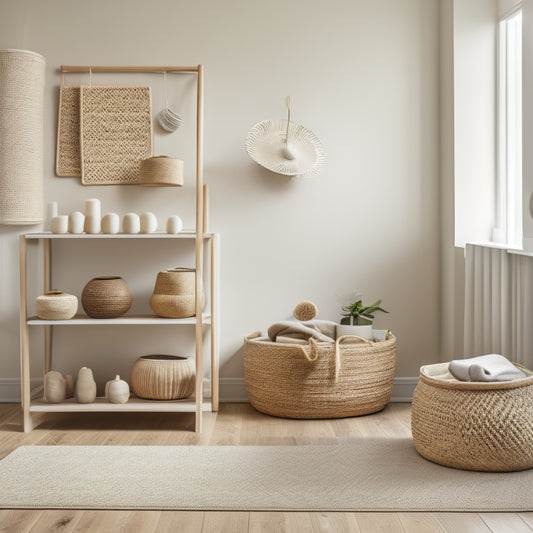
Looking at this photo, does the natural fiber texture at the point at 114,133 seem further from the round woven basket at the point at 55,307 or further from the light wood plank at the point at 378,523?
the light wood plank at the point at 378,523

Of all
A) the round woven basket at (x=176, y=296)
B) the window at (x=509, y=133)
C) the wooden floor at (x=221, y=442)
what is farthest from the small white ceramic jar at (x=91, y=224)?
the window at (x=509, y=133)

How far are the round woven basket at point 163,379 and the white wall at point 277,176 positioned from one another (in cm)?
35

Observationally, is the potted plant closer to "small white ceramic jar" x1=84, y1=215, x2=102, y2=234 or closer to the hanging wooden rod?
"small white ceramic jar" x1=84, y1=215, x2=102, y2=234

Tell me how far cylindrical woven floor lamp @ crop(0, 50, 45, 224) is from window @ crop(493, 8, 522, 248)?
6.99ft

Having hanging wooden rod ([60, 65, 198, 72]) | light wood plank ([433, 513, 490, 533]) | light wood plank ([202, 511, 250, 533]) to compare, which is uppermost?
hanging wooden rod ([60, 65, 198, 72])

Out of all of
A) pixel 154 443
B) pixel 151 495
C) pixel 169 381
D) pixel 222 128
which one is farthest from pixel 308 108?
pixel 151 495

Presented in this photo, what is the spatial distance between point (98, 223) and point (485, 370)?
66.3 inches

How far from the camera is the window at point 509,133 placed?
10.1 feet

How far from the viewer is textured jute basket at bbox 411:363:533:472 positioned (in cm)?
217

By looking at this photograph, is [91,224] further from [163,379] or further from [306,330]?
[306,330]

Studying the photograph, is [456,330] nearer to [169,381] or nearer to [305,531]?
[169,381]

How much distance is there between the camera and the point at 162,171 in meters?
2.98

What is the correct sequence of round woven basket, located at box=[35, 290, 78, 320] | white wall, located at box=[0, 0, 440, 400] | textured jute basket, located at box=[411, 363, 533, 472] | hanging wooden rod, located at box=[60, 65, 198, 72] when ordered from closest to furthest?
textured jute basket, located at box=[411, 363, 533, 472]
round woven basket, located at box=[35, 290, 78, 320]
hanging wooden rod, located at box=[60, 65, 198, 72]
white wall, located at box=[0, 0, 440, 400]

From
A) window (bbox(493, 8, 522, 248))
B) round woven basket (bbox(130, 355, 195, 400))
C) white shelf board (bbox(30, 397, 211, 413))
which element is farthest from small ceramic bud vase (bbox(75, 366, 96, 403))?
window (bbox(493, 8, 522, 248))
